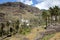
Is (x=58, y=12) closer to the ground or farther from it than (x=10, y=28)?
farther from it

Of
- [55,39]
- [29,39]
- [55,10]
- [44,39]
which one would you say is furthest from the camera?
[55,10]

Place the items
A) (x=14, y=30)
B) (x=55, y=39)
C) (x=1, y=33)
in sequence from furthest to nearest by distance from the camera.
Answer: (x=1, y=33)
(x=14, y=30)
(x=55, y=39)

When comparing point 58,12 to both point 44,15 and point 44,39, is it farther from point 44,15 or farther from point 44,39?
point 44,39

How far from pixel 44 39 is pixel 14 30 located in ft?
144

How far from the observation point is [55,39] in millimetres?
25641

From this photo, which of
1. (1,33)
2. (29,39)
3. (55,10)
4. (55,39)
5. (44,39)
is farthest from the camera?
(55,10)

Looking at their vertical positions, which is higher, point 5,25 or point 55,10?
point 55,10

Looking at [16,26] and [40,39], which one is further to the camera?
[16,26]

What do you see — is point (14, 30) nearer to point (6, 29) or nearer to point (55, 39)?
point (6, 29)

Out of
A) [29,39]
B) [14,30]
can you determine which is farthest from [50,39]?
[14,30]

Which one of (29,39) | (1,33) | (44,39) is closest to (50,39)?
(44,39)

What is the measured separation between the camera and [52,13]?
269ft

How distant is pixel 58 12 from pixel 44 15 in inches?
392

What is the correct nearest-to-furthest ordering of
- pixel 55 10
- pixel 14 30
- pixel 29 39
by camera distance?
pixel 29 39 → pixel 14 30 → pixel 55 10
